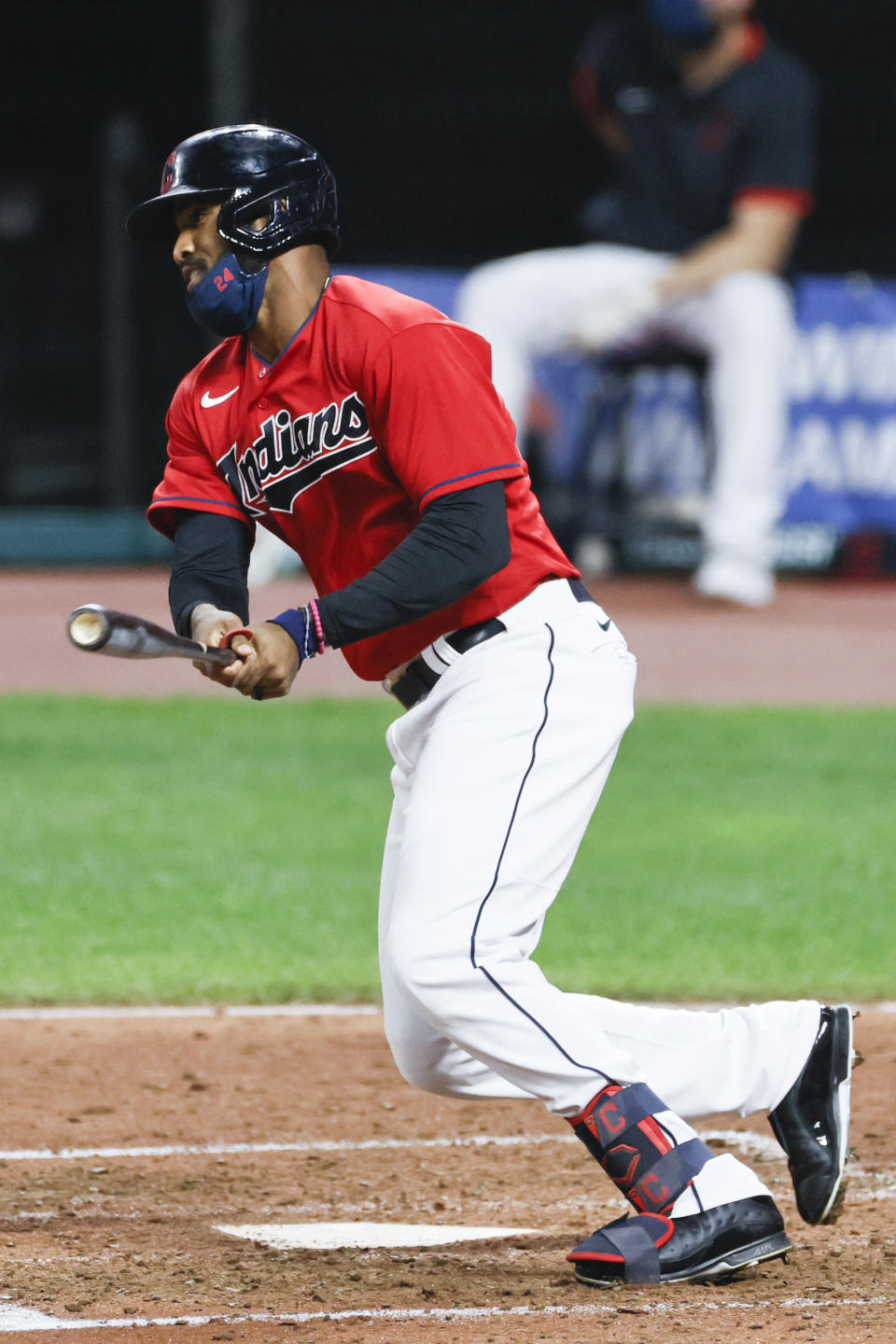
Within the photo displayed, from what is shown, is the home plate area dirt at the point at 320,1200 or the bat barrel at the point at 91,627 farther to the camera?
the home plate area dirt at the point at 320,1200

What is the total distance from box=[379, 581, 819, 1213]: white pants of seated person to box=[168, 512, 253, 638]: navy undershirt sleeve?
15.7 inches

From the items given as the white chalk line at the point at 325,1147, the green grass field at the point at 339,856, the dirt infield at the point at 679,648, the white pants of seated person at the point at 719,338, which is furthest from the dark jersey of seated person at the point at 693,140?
the white chalk line at the point at 325,1147

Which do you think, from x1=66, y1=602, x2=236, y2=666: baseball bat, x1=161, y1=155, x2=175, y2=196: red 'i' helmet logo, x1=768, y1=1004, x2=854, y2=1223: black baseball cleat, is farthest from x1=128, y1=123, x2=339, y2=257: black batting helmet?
x1=768, y1=1004, x2=854, y2=1223: black baseball cleat

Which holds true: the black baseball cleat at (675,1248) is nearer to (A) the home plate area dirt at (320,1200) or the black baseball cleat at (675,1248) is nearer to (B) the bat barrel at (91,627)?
(A) the home plate area dirt at (320,1200)

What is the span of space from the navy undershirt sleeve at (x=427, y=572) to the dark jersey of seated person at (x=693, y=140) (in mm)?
9361

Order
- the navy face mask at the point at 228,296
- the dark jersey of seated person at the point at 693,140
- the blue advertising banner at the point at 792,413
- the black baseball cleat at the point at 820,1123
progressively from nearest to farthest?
the navy face mask at the point at 228,296 → the black baseball cleat at the point at 820,1123 → the dark jersey of seated person at the point at 693,140 → the blue advertising banner at the point at 792,413

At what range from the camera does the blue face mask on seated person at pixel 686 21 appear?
1273 centimetres

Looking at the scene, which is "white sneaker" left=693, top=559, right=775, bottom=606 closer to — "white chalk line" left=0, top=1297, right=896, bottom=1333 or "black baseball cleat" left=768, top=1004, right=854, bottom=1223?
"black baseball cleat" left=768, top=1004, right=854, bottom=1223

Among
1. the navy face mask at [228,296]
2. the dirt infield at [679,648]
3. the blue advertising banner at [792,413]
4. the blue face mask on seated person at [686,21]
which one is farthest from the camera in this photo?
the blue advertising banner at [792,413]

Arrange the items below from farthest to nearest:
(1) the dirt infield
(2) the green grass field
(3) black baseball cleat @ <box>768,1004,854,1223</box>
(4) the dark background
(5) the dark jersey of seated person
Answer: (4) the dark background < (5) the dark jersey of seated person < (1) the dirt infield < (2) the green grass field < (3) black baseball cleat @ <box>768,1004,854,1223</box>

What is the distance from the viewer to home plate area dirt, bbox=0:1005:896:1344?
11.5ft

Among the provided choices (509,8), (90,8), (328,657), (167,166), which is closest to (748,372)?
(328,657)

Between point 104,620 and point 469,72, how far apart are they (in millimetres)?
12168

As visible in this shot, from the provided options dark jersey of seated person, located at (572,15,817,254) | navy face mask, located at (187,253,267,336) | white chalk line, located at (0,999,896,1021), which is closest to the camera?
navy face mask, located at (187,253,267,336)
